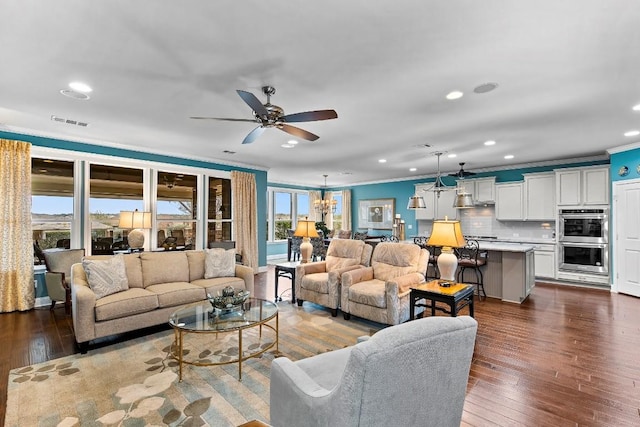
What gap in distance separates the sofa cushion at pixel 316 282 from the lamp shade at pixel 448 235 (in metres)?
1.69

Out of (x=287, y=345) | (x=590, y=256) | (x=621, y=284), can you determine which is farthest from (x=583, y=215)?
(x=287, y=345)

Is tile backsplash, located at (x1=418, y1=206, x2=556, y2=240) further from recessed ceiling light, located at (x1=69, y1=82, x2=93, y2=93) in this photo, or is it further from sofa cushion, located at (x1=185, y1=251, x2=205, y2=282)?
recessed ceiling light, located at (x1=69, y1=82, x2=93, y2=93)

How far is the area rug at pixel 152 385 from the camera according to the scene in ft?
7.05

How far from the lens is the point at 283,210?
36.0ft

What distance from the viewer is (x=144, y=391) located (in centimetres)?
246

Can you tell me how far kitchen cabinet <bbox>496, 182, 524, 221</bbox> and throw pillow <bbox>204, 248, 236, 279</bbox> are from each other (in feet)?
20.5

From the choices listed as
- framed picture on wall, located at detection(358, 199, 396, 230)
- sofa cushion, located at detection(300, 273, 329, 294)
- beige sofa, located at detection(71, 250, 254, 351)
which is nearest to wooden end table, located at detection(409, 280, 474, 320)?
sofa cushion, located at detection(300, 273, 329, 294)

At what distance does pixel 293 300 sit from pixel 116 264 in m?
2.48

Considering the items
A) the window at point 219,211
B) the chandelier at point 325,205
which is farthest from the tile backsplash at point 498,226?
the window at point 219,211

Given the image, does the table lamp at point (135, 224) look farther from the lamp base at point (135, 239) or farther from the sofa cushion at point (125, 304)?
the sofa cushion at point (125, 304)

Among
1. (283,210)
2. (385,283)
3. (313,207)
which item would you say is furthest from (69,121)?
(313,207)

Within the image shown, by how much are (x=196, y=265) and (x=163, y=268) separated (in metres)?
0.45

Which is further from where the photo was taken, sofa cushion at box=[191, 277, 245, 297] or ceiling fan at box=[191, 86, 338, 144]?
sofa cushion at box=[191, 277, 245, 297]

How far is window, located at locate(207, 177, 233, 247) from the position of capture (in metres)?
7.13
